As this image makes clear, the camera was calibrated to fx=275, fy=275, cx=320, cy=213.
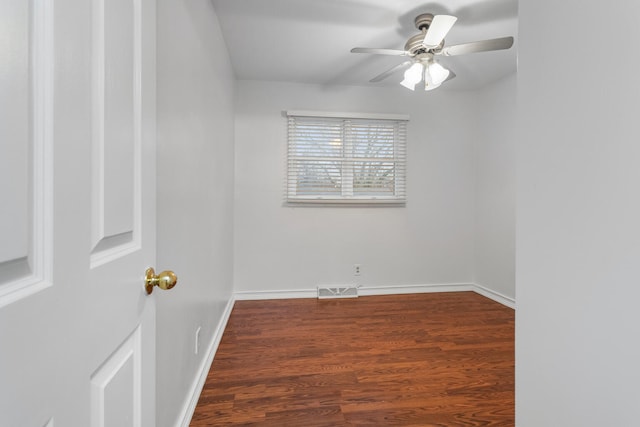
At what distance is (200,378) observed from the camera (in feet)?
5.20

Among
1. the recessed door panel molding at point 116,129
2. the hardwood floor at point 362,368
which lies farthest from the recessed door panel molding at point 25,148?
the hardwood floor at point 362,368

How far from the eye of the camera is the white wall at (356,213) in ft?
10.2

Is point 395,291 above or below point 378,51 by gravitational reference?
below

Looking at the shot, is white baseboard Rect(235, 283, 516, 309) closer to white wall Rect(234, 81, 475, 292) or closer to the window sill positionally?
white wall Rect(234, 81, 475, 292)

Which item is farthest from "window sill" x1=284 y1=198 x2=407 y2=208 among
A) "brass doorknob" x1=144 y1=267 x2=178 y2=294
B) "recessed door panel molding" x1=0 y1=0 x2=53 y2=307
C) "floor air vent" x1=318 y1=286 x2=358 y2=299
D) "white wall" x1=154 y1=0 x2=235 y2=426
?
"recessed door panel molding" x1=0 y1=0 x2=53 y2=307

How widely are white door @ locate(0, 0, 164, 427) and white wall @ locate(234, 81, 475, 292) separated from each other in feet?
8.14

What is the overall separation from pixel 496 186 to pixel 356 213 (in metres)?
1.61

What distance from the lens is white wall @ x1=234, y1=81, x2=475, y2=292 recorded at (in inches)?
122

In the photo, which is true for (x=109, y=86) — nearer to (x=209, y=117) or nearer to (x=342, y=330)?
(x=209, y=117)

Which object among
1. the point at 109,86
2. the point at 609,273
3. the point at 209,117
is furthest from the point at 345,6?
the point at 609,273

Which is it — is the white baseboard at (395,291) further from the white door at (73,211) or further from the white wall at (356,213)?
the white door at (73,211)

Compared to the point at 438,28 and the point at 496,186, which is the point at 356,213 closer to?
the point at 496,186

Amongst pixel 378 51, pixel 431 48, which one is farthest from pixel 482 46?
pixel 378 51

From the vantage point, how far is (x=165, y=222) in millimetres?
1109
